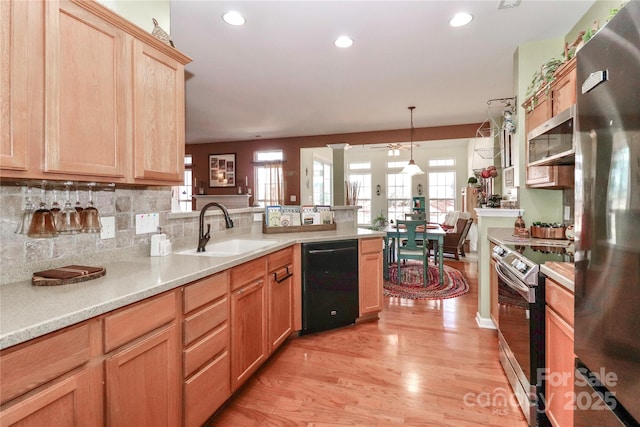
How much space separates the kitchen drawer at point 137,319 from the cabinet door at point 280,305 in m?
0.99

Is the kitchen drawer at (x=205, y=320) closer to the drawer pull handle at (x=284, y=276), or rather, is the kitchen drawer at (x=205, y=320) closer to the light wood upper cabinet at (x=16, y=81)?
the drawer pull handle at (x=284, y=276)

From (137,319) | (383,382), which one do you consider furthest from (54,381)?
(383,382)

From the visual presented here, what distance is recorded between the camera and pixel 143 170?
5.32ft

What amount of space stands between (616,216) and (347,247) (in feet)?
7.02

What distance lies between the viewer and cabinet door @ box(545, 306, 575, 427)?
1.35 m

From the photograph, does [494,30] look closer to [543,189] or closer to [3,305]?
[543,189]

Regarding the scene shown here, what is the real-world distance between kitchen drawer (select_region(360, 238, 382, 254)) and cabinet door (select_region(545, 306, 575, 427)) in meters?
1.63

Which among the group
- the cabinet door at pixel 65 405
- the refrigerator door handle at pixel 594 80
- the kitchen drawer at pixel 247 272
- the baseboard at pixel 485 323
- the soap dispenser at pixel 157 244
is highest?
the refrigerator door handle at pixel 594 80

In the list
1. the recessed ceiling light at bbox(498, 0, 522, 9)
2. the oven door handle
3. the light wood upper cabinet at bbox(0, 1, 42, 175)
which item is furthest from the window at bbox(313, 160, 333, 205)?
the light wood upper cabinet at bbox(0, 1, 42, 175)

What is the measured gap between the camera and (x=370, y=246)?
311 centimetres

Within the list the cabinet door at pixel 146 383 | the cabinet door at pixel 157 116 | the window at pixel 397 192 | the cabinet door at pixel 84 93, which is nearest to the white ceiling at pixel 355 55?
the cabinet door at pixel 157 116

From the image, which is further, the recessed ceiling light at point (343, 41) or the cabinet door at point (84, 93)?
the recessed ceiling light at point (343, 41)

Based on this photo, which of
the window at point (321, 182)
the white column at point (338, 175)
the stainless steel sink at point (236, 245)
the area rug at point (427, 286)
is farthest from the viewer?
the window at point (321, 182)

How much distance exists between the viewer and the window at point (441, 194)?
878 centimetres
